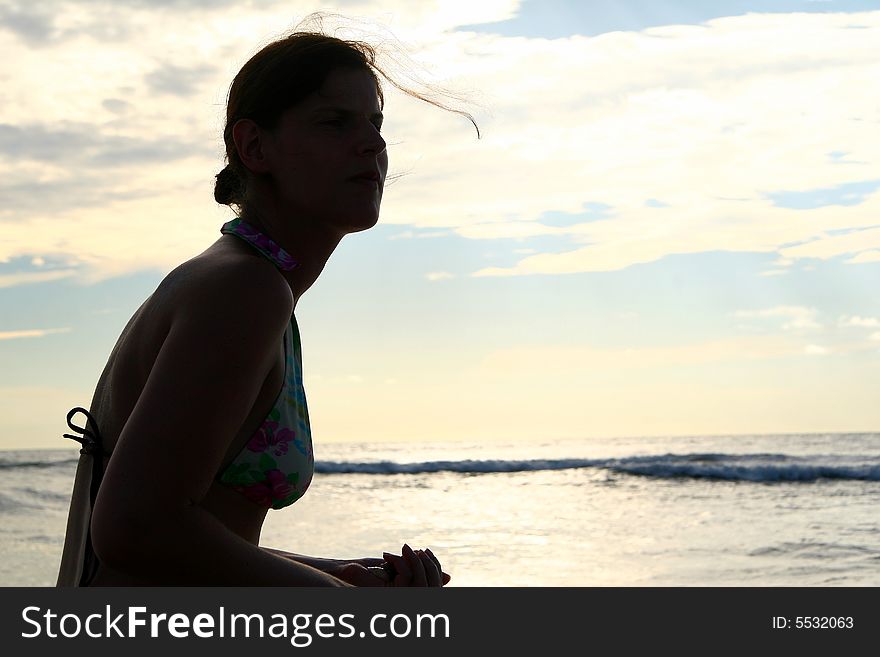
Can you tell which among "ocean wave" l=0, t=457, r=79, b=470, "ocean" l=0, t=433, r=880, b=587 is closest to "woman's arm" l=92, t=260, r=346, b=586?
"ocean" l=0, t=433, r=880, b=587

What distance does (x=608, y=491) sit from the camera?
18000 millimetres

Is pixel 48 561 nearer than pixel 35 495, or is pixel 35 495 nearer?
pixel 48 561

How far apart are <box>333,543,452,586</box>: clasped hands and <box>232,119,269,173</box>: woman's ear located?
29.6 inches

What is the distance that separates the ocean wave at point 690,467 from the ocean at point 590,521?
0.07m

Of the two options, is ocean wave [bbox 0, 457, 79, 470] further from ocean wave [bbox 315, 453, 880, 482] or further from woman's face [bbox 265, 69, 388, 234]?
woman's face [bbox 265, 69, 388, 234]

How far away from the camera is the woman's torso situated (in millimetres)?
1449

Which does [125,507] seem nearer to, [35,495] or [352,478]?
[35,495]

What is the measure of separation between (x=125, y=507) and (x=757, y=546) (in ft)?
33.6

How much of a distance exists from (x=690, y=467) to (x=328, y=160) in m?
21.5

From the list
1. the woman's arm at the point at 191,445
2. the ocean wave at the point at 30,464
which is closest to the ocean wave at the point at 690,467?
the ocean wave at the point at 30,464

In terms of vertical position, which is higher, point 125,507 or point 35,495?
point 125,507

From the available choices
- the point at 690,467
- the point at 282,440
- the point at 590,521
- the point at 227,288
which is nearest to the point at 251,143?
the point at 227,288

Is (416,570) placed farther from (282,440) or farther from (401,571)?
(282,440)
